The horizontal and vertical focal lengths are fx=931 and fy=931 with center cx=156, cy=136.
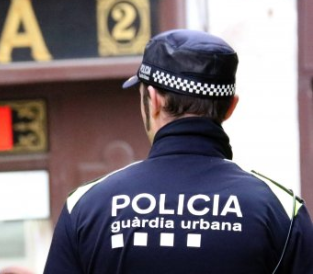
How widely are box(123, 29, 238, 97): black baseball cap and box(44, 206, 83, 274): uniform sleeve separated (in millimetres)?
384

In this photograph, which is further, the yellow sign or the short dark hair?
the yellow sign

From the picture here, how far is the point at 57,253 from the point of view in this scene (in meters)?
2.17

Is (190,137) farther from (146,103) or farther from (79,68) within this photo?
(79,68)

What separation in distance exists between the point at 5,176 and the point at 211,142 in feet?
9.00

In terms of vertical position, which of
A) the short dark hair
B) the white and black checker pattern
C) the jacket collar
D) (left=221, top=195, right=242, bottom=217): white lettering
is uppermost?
the white and black checker pattern

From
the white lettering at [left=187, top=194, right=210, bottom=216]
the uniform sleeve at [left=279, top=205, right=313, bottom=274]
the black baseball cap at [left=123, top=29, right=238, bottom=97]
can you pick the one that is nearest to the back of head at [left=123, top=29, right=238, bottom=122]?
the black baseball cap at [left=123, top=29, right=238, bottom=97]

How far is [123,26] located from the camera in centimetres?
455

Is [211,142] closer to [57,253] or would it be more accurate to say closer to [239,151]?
[57,253]

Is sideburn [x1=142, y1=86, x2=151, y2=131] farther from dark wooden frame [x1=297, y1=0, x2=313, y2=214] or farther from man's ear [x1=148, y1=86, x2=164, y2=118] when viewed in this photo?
dark wooden frame [x1=297, y1=0, x2=313, y2=214]

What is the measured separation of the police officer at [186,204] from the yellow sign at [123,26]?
2352 mm

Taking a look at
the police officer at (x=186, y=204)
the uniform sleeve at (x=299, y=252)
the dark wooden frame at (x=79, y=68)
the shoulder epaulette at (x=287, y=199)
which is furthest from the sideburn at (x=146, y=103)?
the dark wooden frame at (x=79, y=68)

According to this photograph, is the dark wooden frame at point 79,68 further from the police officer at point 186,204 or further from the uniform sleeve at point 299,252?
the uniform sleeve at point 299,252

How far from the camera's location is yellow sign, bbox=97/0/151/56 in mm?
4547

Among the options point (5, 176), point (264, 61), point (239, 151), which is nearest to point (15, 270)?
point (5, 176)
